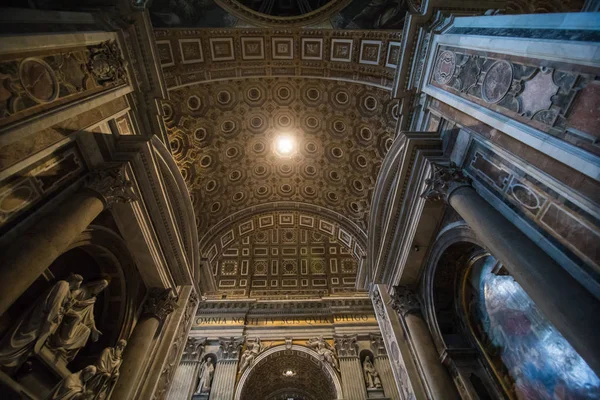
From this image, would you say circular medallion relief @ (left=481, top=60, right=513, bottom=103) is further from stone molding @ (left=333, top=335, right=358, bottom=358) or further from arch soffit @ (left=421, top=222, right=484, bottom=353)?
stone molding @ (left=333, top=335, right=358, bottom=358)

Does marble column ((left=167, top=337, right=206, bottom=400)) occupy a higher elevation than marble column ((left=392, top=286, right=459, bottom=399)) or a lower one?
higher

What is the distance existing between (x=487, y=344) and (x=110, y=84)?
29.7 feet

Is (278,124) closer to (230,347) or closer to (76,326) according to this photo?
(76,326)

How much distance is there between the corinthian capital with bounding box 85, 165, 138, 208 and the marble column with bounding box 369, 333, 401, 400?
10.8m

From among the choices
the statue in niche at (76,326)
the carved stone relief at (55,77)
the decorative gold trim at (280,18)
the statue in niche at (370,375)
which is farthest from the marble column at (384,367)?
the decorative gold trim at (280,18)

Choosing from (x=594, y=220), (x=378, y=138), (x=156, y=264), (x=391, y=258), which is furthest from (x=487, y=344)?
(x=156, y=264)

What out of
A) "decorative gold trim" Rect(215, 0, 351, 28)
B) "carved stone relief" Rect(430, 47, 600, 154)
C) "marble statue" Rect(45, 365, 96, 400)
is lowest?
"marble statue" Rect(45, 365, 96, 400)

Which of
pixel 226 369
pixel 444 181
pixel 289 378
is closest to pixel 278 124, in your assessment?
pixel 444 181

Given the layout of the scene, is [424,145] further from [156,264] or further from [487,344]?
[156,264]

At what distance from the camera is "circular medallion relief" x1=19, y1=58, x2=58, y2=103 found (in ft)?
11.1

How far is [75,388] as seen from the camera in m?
3.96

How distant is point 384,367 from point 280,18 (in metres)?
13.6

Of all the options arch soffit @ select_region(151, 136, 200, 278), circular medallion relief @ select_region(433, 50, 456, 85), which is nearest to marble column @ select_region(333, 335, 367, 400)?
arch soffit @ select_region(151, 136, 200, 278)

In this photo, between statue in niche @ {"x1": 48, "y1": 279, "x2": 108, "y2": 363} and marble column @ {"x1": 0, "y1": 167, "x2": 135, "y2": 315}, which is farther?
statue in niche @ {"x1": 48, "y1": 279, "x2": 108, "y2": 363}
